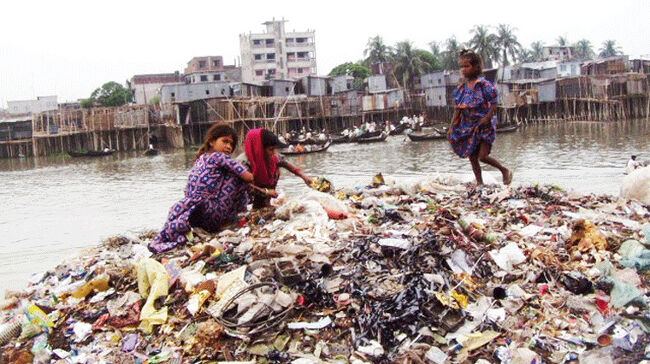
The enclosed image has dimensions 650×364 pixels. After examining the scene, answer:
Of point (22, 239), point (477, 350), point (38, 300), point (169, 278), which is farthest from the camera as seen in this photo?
point (22, 239)

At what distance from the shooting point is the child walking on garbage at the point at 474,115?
5.25 meters

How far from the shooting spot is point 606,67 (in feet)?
115

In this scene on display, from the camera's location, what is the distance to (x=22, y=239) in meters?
7.71

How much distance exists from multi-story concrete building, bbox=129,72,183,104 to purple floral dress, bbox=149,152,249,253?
42930mm

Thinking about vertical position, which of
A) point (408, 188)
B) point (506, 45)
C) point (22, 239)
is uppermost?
point (506, 45)

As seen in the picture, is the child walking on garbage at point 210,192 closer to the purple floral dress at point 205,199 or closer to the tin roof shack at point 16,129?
the purple floral dress at point 205,199

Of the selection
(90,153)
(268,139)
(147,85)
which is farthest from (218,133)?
(147,85)

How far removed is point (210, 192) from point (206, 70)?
42912 millimetres

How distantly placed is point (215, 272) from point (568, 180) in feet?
25.9

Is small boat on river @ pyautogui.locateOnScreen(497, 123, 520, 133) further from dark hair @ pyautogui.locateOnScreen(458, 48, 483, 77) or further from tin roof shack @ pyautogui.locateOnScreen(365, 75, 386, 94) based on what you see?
dark hair @ pyautogui.locateOnScreen(458, 48, 483, 77)

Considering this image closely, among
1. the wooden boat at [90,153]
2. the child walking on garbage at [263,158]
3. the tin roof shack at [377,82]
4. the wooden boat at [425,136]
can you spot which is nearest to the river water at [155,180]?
the wooden boat at [425,136]

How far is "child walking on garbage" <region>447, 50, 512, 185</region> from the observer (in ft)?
17.2

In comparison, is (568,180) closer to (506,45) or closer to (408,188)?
(408,188)

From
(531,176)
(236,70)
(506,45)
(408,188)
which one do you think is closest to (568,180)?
(531,176)
